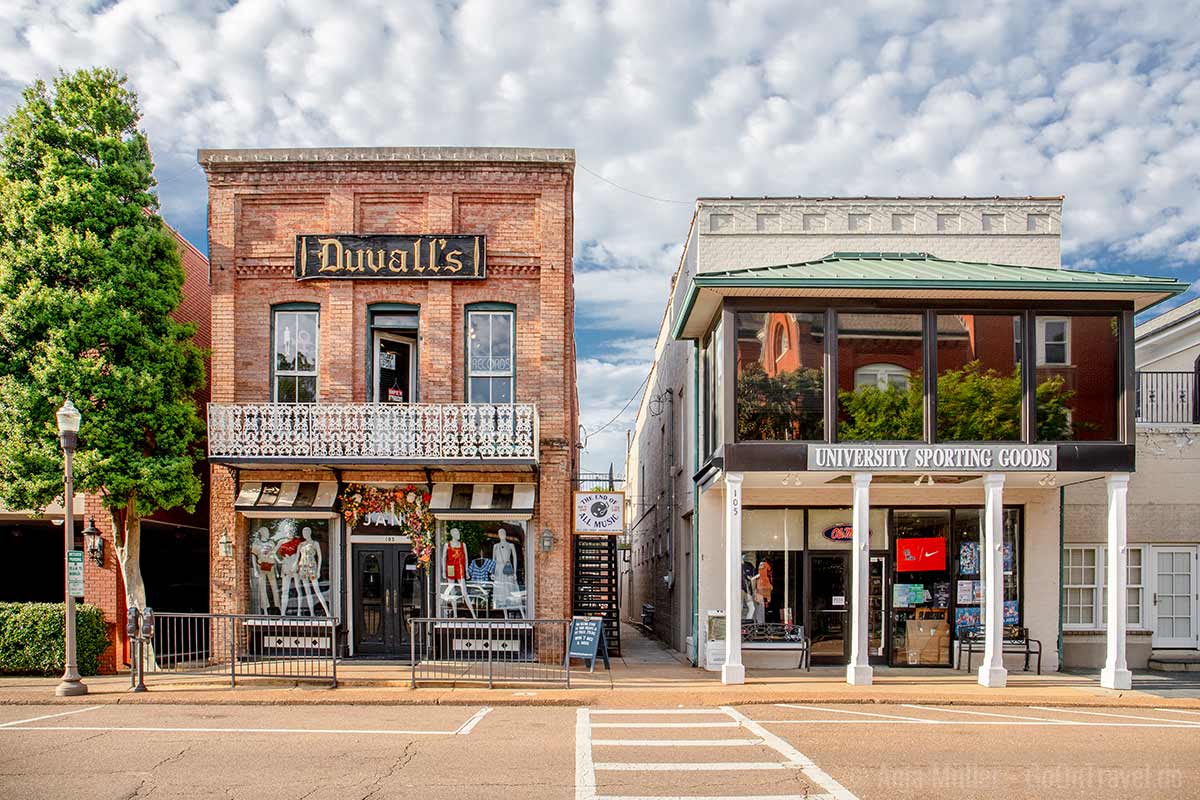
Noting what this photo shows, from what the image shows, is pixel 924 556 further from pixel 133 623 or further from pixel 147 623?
pixel 133 623

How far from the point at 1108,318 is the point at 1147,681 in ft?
20.4

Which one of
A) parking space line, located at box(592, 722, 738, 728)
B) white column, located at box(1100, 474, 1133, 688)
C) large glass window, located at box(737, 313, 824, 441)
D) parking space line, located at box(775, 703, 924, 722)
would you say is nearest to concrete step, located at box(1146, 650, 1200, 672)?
white column, located at box(1100, 474, 1133, 688)

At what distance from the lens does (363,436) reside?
55.1 feet

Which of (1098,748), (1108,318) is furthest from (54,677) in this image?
(1108,318)

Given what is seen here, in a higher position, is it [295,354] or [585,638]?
[295,354]

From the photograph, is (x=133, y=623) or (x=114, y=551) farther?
(x=114, y=551)

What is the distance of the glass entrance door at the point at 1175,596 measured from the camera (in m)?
18.5

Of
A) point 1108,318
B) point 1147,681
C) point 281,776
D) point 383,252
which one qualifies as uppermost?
point 383,252

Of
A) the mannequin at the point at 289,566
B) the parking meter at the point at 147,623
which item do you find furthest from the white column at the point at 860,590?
the parking meter at the point at 147,623

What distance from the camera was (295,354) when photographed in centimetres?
1803

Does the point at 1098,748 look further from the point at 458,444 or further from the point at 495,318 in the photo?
the point at 495,318

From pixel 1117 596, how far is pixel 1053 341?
162 inches

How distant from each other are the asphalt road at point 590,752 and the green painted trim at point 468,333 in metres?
6.43

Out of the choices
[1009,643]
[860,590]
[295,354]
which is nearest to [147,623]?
[295,354]
